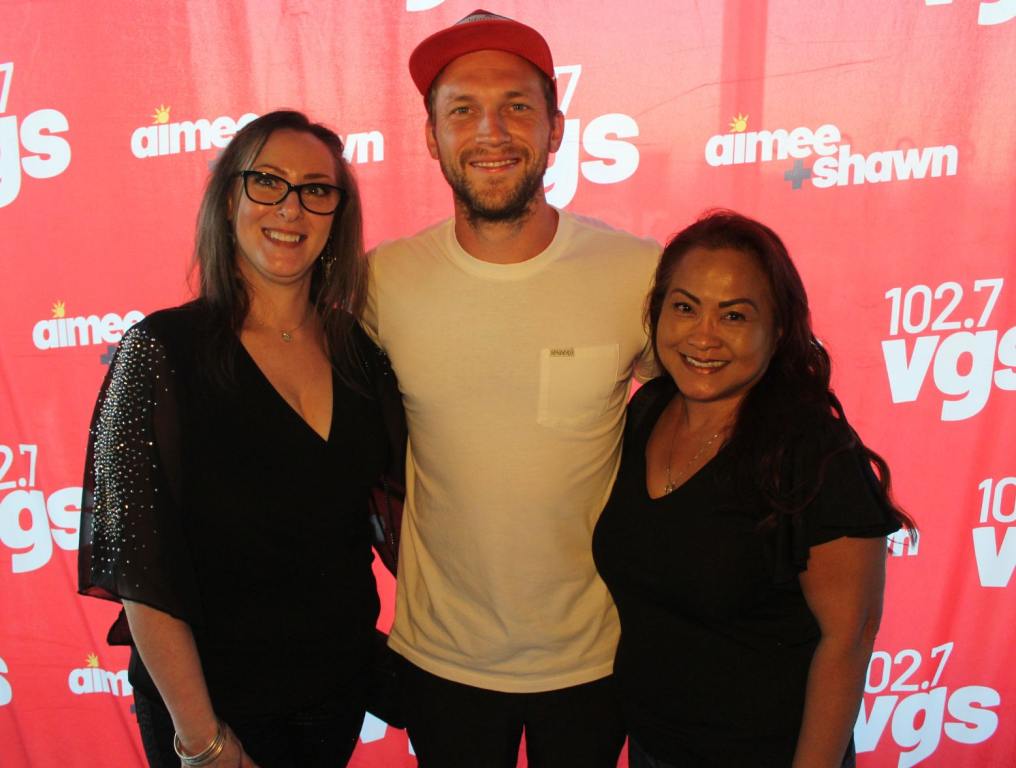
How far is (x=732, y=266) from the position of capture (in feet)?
4.18

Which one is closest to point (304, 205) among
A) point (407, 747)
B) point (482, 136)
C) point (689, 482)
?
point (482, 136)

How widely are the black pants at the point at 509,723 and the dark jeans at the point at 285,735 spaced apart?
141 mm

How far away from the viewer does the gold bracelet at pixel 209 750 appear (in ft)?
4.16

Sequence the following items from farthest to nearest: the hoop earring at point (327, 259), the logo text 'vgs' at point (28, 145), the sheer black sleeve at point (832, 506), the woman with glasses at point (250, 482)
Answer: the logo text 'vgs' at point (28, 145) → the hoop earring at point (327, 259) → the woman with glasses at point (250, 482) → the sheer black sleeve at point (832, 506)

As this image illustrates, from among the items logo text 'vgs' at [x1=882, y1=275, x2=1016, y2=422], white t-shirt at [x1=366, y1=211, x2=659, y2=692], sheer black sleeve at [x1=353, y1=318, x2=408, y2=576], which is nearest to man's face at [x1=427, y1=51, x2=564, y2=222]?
white t-shirt at [x1=366, y1=211, x2=659, y2=692]

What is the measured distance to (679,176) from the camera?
7.35 ft

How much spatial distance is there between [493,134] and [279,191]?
41 cm

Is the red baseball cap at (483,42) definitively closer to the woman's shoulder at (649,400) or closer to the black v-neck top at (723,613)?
the woman's shoulder at (649,400)

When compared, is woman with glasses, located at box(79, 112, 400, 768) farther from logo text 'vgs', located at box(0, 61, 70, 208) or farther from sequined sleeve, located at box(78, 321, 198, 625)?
logo text 'vgs', located at box(0, 61, 70, 208)

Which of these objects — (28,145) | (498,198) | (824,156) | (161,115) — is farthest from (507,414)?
(28,145)

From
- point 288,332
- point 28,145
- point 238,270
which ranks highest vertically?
point 28,145

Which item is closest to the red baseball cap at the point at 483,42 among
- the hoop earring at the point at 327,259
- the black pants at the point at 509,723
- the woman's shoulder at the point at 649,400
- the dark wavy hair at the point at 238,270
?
the dark wavy hair at the point at 238,270

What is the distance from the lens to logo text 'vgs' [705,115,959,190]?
2.20 metres

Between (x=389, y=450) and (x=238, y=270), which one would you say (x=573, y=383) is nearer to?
(x=389, y=450)
